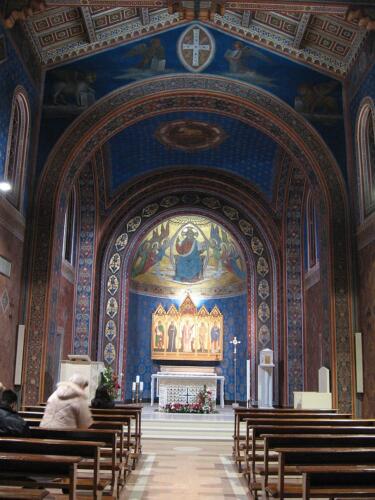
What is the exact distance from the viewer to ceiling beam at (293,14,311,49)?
14.5 m

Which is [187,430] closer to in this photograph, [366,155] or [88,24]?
[366,155]

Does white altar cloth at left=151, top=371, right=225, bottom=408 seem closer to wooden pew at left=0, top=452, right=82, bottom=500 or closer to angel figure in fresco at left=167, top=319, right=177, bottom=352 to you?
angel figure in fresco at left=167, top=319, right=177, bottom=352

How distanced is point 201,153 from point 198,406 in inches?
372

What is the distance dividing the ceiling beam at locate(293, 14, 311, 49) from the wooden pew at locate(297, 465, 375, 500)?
1192 cm

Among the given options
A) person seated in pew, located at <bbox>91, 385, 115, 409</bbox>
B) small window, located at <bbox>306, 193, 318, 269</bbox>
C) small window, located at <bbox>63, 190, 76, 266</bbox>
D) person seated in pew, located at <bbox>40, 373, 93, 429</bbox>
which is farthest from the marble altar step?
person seated in pew, located at <bbox>40, 373, 93, 429</bbox>

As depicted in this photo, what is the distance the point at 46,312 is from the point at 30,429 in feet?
26.9

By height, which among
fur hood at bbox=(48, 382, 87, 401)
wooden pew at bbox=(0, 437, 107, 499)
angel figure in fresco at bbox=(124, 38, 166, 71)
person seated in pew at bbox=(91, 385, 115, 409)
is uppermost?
angel figure in fresco at bbox=(124, 38, 166, 71)

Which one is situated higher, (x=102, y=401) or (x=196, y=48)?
(x=196, y=48)

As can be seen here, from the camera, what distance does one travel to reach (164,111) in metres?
16.9

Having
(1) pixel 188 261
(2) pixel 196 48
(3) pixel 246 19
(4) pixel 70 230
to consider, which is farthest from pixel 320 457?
(1) pixel 188 261

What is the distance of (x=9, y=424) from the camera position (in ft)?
20.5

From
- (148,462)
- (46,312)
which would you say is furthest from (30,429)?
(46,312)

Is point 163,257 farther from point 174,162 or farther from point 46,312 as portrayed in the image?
point 46,312

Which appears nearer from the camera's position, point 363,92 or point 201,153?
point 363,92
